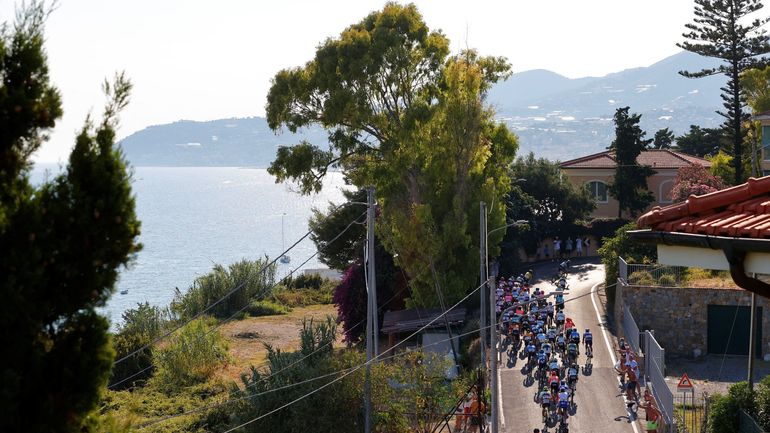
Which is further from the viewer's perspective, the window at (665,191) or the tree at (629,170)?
the window at (665,191)

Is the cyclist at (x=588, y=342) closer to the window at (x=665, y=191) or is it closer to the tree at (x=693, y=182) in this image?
the tree at (x=693, y=182)

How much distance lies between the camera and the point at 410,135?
4262 centimetres

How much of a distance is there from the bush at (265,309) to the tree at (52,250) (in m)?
47.7

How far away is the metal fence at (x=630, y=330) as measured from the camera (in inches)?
1272

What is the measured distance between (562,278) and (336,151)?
1173cm

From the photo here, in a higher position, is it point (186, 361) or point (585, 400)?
point (585, 400)

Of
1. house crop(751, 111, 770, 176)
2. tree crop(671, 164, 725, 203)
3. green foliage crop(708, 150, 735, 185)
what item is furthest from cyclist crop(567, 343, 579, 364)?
green foliage crop(708, 150, 735, 185)

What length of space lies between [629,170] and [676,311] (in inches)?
1040

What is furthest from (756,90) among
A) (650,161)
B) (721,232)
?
(721,232)

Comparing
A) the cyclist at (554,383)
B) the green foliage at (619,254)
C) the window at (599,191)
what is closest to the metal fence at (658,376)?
the cyclist at (554,383)

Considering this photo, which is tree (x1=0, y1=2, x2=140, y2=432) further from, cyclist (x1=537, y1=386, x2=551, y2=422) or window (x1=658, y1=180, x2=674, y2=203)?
window (x1=658, y1=180, x2=674, y2=203)

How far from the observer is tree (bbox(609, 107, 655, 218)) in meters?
60.6

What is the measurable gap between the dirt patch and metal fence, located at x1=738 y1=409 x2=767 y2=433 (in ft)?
71.6

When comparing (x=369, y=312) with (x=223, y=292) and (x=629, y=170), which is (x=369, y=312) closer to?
(x=223, y=292)
